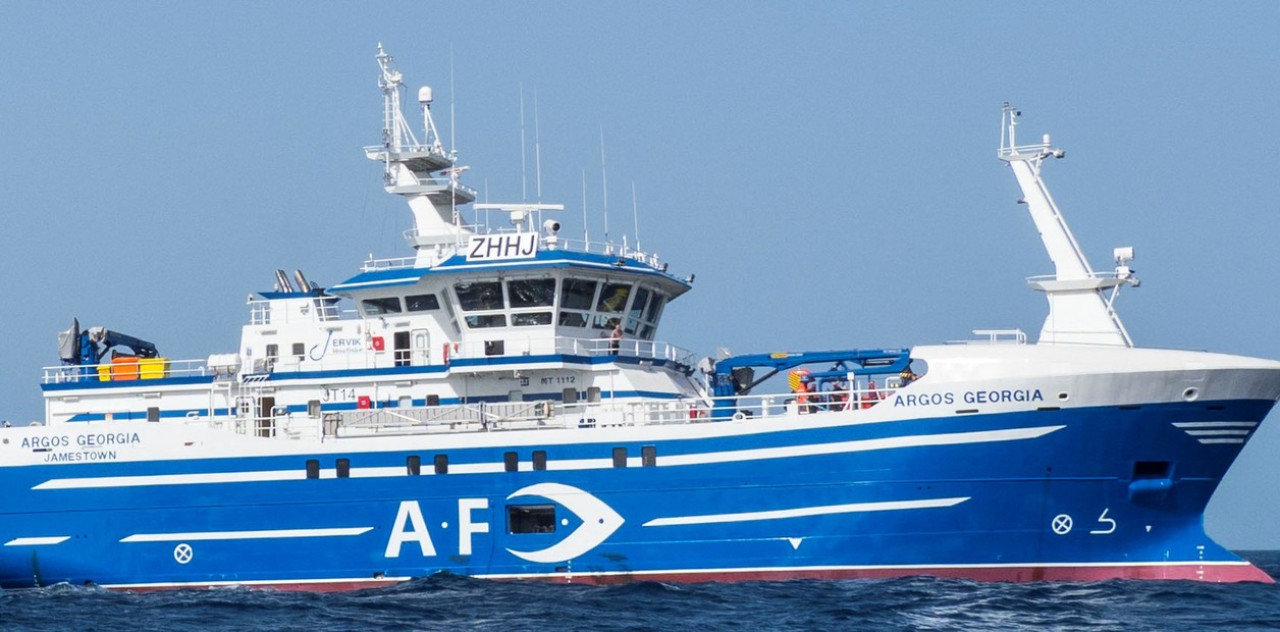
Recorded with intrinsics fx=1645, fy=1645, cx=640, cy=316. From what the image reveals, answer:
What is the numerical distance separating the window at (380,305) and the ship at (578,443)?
0.15 ft

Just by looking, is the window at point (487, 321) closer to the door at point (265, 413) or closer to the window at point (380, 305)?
the window at point (380, 305)

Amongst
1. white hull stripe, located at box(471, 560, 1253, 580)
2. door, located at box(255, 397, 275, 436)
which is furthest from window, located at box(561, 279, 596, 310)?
door, located at box(255, 397, 275, 436)

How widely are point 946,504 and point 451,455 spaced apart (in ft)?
26.5

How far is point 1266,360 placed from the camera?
83.7 feet

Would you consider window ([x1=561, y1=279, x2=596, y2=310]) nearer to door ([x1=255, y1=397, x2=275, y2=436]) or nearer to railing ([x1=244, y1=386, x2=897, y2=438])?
railing ([x1=244, y1=386, x2=897, y2=438])

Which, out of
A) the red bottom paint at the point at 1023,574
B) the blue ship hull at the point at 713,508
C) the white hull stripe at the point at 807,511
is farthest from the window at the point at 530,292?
the red bottom paint at the point at 1023,574

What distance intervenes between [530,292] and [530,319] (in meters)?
0.48

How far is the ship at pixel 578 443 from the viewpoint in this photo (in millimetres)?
25547

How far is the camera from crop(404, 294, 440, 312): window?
29.6 meters

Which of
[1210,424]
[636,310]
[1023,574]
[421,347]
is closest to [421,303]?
[421,347]

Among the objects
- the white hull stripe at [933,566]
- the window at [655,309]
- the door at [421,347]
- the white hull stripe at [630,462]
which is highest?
the window at [655,309]

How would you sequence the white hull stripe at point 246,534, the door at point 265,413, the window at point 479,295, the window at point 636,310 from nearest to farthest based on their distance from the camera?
the white hull stripe at point 246,534, the window at point 479,295, the door at point 265,413, the window at point 636,310

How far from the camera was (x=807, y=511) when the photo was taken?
26.0 meters

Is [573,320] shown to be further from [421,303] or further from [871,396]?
[871,396]
